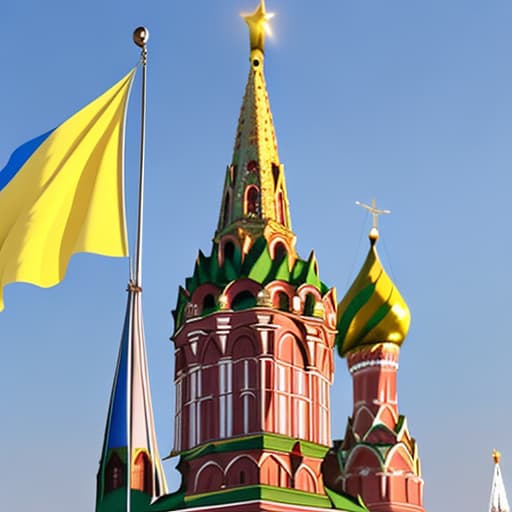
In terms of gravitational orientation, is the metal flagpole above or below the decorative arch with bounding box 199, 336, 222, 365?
below

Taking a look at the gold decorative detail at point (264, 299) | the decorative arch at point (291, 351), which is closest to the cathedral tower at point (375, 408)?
the decorative arch at point (291, 351)

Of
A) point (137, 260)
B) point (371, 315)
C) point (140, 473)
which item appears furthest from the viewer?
point (371, 315)

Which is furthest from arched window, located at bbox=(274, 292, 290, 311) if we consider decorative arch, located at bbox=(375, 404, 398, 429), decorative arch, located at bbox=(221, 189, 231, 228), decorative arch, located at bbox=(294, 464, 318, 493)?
decorative arch, located at bbox=(375, 404, 398, 429)

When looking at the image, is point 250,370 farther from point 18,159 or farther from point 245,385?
point 18,159

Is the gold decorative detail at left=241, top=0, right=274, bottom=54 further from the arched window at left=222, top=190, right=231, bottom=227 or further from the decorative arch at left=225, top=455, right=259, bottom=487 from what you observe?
the decorative arch at left=225, top=455, right=259, bottom=487

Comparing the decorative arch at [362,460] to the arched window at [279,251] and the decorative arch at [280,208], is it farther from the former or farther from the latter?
the decorative arch at [280,208]

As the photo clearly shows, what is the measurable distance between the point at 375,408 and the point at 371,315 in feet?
7.34

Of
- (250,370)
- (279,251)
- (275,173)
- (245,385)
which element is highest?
(275,173)

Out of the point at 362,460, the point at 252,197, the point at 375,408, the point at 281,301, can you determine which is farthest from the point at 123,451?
the point at 375,408

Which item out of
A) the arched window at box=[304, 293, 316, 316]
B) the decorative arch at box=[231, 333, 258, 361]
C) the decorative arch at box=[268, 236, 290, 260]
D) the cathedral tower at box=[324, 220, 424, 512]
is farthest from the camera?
the cathedral tower at box=[324, 220, 424, 512]

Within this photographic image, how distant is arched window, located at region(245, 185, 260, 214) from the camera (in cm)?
2470

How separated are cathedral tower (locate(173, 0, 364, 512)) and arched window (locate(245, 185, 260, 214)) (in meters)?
0.02

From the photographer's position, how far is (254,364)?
22.7 meters

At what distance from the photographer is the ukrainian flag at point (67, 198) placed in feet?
36.8
